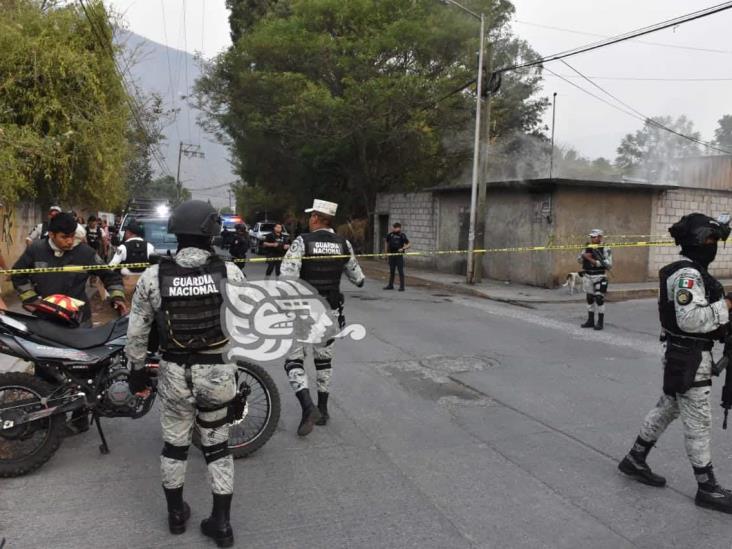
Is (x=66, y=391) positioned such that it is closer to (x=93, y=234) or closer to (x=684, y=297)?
(x=684, y=297)

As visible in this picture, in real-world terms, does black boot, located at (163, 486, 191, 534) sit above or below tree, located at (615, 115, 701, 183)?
below

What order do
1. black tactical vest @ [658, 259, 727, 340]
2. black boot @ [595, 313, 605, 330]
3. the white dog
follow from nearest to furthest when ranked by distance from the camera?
black tactical vest @ [658, 259, 727, 340]
black boot @ [595, 313, 605, 330]
the white dog

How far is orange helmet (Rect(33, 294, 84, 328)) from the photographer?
4277 mm

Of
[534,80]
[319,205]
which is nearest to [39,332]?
[319,205]

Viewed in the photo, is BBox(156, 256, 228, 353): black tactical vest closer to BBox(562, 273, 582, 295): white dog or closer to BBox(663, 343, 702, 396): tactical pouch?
BBox(663, 343, 702, 396): tactical pouch

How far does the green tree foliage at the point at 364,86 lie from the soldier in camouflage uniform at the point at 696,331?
16.7 metres

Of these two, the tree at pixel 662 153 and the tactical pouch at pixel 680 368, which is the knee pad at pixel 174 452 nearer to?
the tactical pouch at pixel 680 368

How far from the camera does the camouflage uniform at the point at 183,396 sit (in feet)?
10.4

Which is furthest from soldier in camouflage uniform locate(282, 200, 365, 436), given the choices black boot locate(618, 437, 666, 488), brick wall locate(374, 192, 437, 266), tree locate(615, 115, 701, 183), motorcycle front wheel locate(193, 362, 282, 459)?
tree locate(615, 115, 701, 183)

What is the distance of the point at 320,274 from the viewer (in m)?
5.09

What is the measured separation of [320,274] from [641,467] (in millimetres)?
2753

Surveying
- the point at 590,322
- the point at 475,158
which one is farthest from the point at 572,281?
the point at 590,322

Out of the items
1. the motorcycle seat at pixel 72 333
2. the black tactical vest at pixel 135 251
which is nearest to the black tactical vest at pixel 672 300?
the motorcycle seat at pixel 72 333

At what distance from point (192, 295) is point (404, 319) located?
765 centimetres
